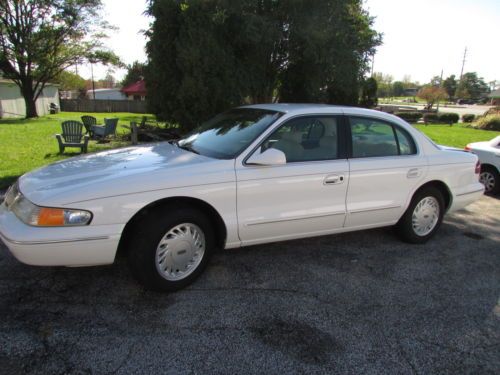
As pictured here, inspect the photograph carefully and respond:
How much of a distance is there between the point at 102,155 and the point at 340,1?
29.4 feet

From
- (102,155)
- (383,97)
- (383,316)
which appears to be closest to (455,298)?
(383,316)

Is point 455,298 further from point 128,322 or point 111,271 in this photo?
point 111,271

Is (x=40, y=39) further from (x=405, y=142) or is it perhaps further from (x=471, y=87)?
(x=471, y=87)

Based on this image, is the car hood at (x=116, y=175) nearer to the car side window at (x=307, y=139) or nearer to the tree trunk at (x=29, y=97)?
the car side window at (x=307, y=139)

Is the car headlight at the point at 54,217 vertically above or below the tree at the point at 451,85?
below

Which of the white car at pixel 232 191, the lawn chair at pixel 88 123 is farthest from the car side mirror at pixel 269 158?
the lawn chair at pixel 88 123

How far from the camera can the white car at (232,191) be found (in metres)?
3.05

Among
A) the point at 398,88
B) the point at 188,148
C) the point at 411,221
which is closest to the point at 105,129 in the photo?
the point at 188,148

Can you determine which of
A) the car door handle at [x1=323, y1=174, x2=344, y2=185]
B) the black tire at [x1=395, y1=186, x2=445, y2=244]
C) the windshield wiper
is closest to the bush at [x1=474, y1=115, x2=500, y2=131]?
the black tire at [x1=395, y1=186, x2=445, y2=244]

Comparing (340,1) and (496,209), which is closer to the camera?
(496,209)

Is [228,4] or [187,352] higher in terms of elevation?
[228,4]

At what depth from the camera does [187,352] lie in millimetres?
2715

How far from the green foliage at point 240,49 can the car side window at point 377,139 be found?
632cm

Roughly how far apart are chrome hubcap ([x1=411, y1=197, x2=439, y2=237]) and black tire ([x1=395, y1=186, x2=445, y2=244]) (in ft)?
0.11
